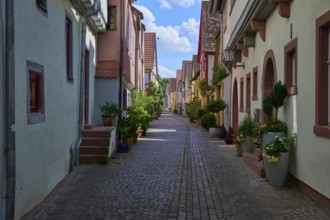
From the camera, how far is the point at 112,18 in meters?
16.3

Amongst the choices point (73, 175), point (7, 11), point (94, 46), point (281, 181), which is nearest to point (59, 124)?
point (73, 175)

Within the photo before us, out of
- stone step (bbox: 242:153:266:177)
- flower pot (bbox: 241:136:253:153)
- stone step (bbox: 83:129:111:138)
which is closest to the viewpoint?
stone step (bbox: 242:153:266:177)

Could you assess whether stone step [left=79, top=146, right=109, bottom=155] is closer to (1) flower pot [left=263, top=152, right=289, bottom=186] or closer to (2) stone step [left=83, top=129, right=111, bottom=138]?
(2) stone step [left=83, top=129, right=111, bottom=138]

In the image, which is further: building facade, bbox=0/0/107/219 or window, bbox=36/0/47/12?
window, bbox=36/0/47/12

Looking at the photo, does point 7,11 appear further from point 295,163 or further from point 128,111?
point 128,111

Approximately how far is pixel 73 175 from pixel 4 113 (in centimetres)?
467

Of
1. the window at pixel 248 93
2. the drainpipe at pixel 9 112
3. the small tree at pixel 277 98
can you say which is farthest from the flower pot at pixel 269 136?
the window at pixel 248 93

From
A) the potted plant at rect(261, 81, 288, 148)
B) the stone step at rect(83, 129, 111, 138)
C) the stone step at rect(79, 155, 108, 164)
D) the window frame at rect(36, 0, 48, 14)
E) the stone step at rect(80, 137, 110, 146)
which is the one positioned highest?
the window frame at rect(36, 0, 48, 14)

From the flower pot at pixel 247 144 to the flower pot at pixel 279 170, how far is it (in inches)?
183

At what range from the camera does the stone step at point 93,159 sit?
11852mm

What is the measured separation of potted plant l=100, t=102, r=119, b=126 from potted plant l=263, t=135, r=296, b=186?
7.28 metres

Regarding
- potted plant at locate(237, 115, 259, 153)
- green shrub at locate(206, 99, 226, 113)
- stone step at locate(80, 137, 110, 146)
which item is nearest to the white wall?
stone step at locate(80, 137, 110, 146)

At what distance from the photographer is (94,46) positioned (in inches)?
601

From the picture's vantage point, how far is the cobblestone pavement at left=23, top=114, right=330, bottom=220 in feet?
21.8
